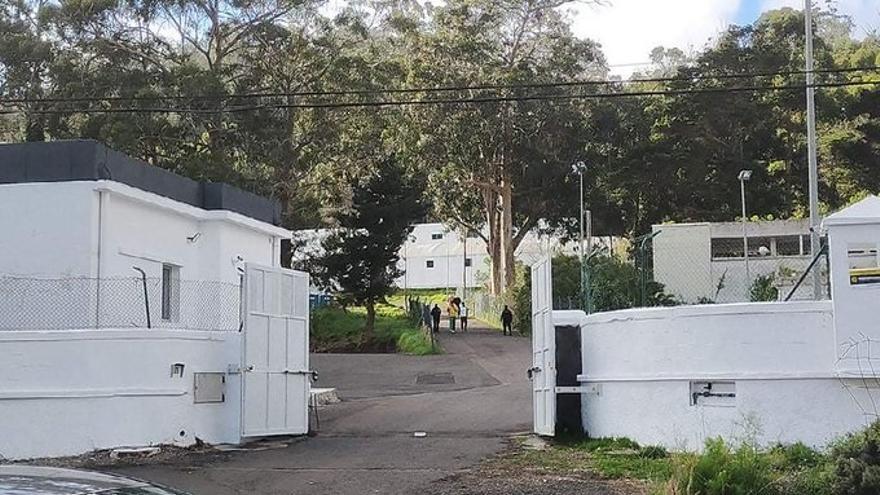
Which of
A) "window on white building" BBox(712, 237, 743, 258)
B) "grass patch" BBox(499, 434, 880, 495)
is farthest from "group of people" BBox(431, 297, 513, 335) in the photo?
"grass patch" BBox(499, 434, 880, 495)

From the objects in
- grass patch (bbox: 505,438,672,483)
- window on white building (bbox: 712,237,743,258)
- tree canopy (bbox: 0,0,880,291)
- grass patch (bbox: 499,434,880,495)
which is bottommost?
grass patch (bbox: 505,438,672,483)

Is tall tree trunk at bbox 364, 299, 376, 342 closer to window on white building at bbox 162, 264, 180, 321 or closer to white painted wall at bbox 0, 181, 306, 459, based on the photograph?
white painted wall at bbox 0, 181, 306, 459

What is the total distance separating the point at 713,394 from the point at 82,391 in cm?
862

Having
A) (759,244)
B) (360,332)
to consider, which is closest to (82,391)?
(360,332)

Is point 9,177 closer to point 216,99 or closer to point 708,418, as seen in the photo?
point 708,418

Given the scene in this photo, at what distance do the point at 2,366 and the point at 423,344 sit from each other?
22.2 m

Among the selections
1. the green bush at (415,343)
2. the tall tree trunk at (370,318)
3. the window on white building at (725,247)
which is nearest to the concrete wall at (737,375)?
the green bush at (415,343)

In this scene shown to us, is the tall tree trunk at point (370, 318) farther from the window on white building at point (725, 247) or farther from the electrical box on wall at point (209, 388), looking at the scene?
the electrical box on wall at point (209, 388)

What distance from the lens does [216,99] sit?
40.2 meters

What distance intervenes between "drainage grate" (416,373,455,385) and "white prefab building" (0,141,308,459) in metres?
7.69

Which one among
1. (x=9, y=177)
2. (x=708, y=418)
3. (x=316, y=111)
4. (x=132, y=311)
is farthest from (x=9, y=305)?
(x=316, y=111)

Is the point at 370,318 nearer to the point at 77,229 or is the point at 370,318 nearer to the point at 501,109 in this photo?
the point at 501,109

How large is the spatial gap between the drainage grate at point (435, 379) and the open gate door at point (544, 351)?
11494 millimetres

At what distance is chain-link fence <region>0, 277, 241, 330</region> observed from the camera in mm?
16953
